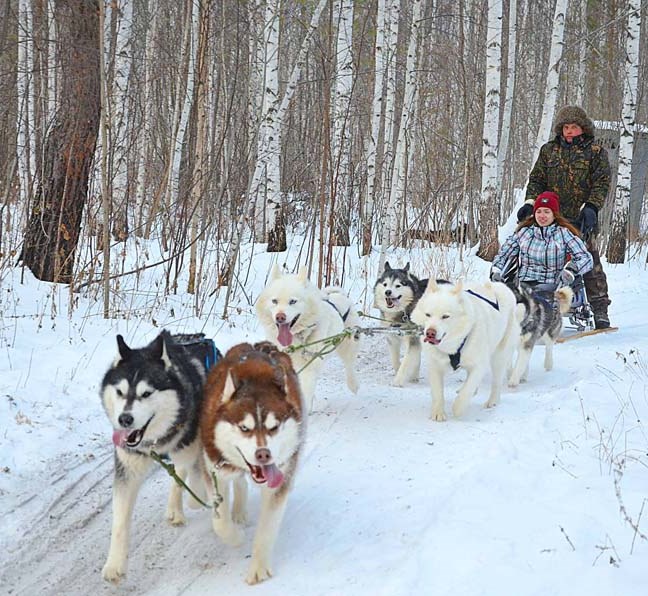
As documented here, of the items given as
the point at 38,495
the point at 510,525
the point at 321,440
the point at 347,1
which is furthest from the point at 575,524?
the point at 347,1

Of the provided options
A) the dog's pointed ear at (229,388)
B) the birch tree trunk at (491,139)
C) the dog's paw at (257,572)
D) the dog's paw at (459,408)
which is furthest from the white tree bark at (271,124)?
the dog's paw at (257,572)

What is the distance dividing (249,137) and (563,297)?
8472mm

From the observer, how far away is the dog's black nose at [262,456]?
274cm

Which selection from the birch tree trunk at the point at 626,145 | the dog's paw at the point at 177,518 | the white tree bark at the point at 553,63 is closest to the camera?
the dog's paw at the point at 177,518

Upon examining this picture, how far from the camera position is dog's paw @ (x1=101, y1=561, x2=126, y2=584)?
9.37 ft

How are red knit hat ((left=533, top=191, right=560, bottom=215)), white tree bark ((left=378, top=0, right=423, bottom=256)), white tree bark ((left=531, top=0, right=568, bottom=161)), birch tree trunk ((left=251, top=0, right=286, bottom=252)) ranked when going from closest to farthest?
red knit hat ((left=533, top=191, right=560, bottom=215)) → birch tree trunk ((left=251, top=0, right=286, bottom=252)) → white tree bark ((left=378, top=0, right=423, bottom=256)) → white tree bark ((left=531, top=0, right=568, bottom=161))

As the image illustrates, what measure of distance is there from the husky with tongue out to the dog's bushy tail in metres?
4.40

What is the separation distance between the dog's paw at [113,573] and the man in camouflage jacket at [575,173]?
5455mm

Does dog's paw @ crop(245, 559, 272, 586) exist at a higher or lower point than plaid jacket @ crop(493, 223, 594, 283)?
lower

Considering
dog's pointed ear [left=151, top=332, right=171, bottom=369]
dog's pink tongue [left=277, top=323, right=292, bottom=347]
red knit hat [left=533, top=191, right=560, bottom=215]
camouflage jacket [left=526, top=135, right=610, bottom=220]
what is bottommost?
dog's pink tongue [left=277, top=323, right=292, bottom=347]

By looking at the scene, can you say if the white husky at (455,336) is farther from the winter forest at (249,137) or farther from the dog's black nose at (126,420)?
the winter forest at (249,137)

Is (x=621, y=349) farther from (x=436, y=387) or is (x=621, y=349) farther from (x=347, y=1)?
(x=347, y=1)

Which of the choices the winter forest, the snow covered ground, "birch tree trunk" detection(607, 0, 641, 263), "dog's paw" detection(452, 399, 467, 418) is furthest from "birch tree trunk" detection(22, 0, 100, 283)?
"birch tree trunk" detection(607, 0, 641, 263)

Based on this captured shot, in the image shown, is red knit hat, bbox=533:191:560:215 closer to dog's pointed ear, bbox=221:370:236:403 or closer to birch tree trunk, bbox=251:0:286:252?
birch tree trunk, bbox=251:0:286:252
